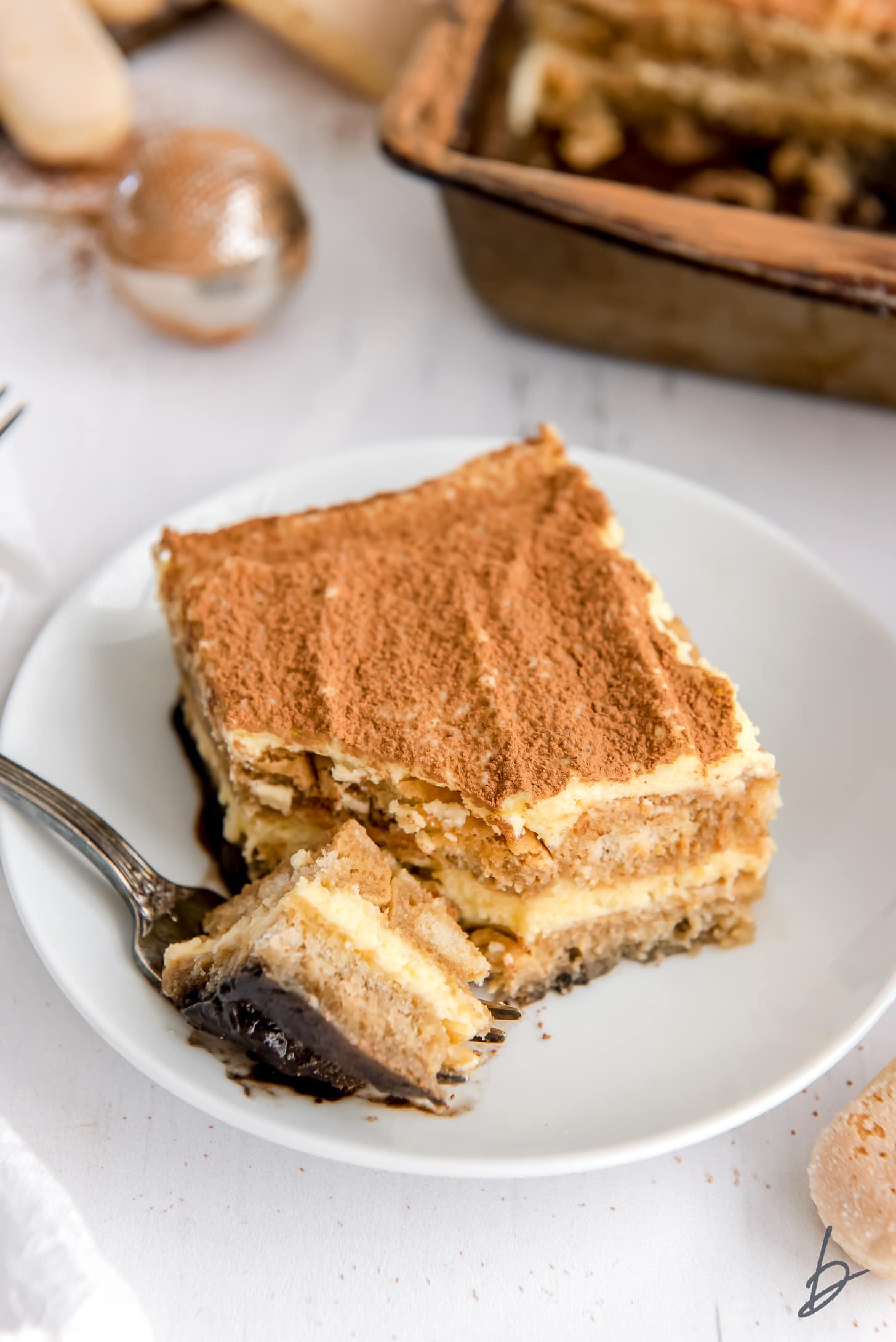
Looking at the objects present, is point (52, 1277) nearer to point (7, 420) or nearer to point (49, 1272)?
point (49, 1272)

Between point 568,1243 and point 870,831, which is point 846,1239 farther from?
point 870,831

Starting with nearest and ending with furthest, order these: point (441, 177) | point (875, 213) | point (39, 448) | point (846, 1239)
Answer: point (846, 1239), point (441, 177), point (39, 448), point (875, 213)

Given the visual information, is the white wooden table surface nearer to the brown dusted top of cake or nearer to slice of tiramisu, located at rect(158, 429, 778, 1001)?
slice of tiramisu, located at rect(158, 429, 778, 1001)

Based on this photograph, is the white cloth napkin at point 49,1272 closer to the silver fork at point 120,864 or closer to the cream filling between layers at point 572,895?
the silver fork at point 120,864

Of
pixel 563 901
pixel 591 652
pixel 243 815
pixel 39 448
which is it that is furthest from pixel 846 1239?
pixel 39 448

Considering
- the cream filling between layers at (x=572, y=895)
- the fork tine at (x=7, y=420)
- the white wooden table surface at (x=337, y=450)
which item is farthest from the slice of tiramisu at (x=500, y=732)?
the fork tine at (x=7, y=420)
